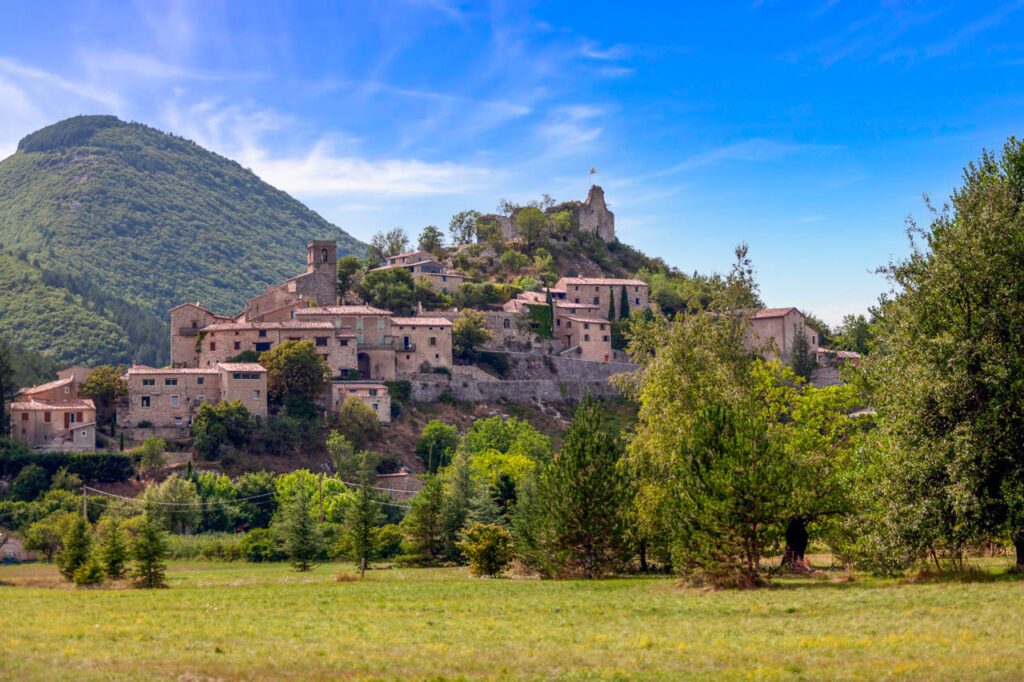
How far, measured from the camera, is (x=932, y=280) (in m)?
29.9

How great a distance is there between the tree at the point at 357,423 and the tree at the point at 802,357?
4376 centimetres

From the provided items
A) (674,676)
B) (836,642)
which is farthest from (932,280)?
(674,676)

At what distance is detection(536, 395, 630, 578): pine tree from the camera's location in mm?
37625

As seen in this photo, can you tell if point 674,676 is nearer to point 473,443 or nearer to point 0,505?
point 0,505

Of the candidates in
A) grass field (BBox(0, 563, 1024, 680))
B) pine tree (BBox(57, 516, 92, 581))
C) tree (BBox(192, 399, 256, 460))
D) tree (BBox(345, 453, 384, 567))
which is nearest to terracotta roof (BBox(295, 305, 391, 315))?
tree (BBox(192, 399, 256, 460))

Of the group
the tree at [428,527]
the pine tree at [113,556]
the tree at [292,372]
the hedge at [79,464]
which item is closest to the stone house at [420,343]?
the tree at [292,372]

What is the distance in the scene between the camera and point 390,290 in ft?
351

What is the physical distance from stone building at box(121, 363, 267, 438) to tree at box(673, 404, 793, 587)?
2112 inches

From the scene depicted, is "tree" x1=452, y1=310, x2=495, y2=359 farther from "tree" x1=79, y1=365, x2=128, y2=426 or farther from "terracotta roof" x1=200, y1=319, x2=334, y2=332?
"tree" x1=79, y1=365, x2=128, y2=426

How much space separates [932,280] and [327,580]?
86.0ft

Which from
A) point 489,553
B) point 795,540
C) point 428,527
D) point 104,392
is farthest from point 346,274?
point 795,540

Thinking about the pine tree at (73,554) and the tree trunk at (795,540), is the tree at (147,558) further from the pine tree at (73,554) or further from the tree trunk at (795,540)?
the tree trunk at (795,540)

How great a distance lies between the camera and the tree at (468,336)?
336 ft

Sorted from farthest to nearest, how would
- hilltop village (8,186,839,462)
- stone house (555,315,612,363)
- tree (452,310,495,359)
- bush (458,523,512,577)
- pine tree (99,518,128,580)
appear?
stone house (555,315,612,363) → tree (452,310,495,359) → hilltop village (8,186,839,462) → bush (458,523,512,577) → pine tree (99,518,128,580)
